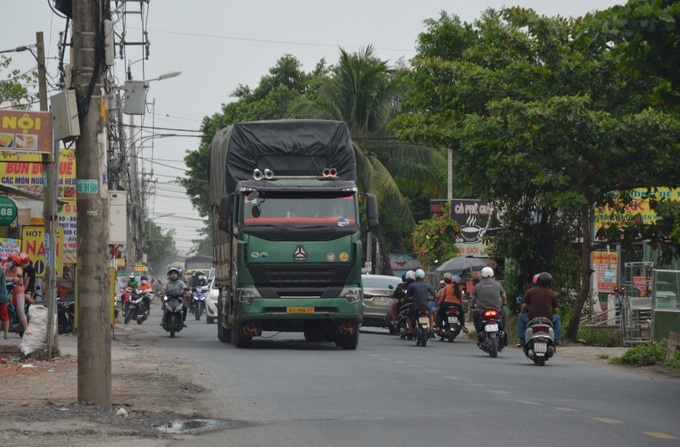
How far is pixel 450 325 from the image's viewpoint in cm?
2950

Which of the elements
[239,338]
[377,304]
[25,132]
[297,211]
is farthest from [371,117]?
[25,132]

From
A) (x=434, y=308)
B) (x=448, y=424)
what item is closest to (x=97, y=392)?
(x=448, y=424)

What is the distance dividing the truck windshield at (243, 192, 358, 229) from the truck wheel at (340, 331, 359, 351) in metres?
2.48

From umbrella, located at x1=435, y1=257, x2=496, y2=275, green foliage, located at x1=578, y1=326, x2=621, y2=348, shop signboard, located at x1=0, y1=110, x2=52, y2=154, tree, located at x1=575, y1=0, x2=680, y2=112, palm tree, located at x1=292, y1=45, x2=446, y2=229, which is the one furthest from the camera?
palm tree, located at x1=292, y1=45, x2=446, y2=229

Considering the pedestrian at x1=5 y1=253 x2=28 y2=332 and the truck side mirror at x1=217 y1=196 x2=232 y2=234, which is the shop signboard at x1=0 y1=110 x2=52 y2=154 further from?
the pedestrian at x1=5 y1=253 x2=28 y2=332

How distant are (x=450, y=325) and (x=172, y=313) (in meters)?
6.72

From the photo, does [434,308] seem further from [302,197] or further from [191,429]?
[191,429]

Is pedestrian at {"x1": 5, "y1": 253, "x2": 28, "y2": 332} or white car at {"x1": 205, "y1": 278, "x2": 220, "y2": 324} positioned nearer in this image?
pedestrian at {"x1": 5, "y1": 253, "x2": 28, "y2": 332}

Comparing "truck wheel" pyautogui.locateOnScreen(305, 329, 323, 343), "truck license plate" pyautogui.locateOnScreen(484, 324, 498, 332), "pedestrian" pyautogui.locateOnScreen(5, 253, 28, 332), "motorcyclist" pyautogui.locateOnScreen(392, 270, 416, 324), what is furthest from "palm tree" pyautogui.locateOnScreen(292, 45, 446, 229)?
"truck license plate" pyautogui.locateOnScreen(484, 324, 498, 332)

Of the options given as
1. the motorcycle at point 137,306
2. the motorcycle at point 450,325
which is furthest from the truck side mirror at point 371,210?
the motorcycle at point 137,306

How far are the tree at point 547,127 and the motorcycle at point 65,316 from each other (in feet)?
29.2

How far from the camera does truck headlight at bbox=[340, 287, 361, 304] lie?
23.6 m

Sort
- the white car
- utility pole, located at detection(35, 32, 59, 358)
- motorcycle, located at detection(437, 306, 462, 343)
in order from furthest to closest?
the white car < motorcycle, located at detection(437, 306, 462, 343) < utility pole, located at detection(35, 32, 59, 358)

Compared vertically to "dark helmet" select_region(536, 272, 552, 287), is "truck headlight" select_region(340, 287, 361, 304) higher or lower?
lower
